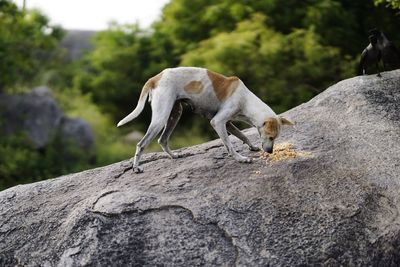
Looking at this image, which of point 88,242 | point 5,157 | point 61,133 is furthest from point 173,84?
point 61,133

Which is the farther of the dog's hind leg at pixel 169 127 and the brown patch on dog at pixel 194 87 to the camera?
the dog's hind leg at pixel 169 127

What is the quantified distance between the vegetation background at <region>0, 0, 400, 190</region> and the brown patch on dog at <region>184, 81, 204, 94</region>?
395 inches

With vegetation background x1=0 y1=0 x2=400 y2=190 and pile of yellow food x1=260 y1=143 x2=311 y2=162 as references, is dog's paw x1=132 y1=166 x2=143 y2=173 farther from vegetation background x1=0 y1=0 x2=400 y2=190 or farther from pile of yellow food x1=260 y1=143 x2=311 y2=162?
vegetation background x1=0 y1=0 x2=400 y2=190

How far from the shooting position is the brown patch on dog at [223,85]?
7.82m

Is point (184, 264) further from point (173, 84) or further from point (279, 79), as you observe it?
point (279, 79)

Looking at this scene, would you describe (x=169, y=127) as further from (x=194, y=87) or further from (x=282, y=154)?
(x=282, y=154)

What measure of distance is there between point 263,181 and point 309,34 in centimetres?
1208

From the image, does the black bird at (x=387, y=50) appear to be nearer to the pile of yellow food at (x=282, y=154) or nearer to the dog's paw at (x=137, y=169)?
the pile of yellow food at (x=282, y=154)

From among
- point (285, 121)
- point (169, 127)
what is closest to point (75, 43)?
point (169, 127)

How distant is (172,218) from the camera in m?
6.96

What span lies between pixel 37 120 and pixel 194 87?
1444cm

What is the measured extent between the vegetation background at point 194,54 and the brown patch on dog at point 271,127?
9941mm

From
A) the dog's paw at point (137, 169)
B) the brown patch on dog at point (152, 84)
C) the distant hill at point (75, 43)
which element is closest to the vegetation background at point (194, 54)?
the brown patch on dog at point (152, 84)

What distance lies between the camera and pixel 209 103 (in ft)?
25.8
